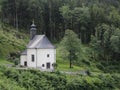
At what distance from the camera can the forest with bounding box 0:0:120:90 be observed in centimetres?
6362

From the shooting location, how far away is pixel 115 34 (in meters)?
102

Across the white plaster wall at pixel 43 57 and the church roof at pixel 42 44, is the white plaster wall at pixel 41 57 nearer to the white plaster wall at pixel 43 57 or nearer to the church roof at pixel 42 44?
the white plaster wall at pixel 43 57

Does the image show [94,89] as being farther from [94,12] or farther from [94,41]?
[94,12]

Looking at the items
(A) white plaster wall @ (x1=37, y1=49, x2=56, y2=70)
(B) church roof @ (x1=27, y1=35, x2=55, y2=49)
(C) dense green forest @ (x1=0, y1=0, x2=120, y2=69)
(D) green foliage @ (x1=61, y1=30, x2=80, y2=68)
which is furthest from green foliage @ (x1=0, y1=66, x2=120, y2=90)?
(C) dense green forest @ (x1=0, y1=0, x2=120, y2=69)

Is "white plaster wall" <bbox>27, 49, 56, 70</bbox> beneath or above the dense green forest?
beneath

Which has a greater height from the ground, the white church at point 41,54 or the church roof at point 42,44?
the church roof at point 42,44

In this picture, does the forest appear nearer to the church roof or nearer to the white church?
the white church

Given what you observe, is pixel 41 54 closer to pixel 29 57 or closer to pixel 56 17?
pixel 29 57

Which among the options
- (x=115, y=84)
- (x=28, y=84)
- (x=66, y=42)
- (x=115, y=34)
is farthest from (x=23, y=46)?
(x=28, y=84)

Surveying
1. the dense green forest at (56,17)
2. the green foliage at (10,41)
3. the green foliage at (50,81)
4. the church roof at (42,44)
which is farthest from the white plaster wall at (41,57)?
the dense green forest at (56,17)

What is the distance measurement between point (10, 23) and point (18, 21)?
134 inches

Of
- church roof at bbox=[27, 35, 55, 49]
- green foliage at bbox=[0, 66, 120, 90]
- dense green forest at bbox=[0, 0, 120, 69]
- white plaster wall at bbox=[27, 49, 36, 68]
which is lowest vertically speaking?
green foliage at bbox=[0, 66, 120, 90]

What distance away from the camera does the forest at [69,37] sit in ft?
209

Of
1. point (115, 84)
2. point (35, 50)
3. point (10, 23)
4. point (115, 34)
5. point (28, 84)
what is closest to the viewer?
point (28, 84)
